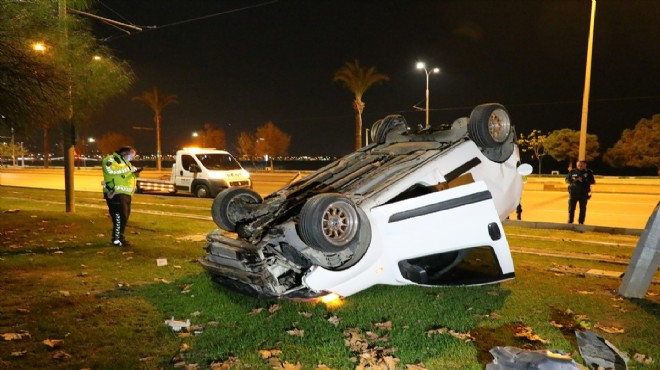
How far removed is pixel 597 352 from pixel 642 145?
48992 mm

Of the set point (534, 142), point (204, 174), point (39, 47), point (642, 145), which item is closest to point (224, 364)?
point (39, 47)

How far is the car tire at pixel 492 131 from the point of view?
5.01 m

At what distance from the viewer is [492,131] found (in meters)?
5.09

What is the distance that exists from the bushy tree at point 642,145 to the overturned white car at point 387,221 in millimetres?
45498

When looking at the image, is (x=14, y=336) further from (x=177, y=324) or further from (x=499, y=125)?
(x=499, y=125)

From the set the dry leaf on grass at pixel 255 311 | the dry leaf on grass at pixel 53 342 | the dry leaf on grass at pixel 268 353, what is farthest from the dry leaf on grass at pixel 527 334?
the dry leaf on grass at pixel 53 342

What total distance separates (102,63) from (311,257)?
26.9ft

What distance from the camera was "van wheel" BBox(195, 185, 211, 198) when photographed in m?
17.2

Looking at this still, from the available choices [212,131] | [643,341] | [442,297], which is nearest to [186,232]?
[442,297]

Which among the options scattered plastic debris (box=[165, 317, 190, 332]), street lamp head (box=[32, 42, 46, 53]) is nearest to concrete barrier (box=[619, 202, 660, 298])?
scattered plastic debris (box=[165, 317, 190, 332])

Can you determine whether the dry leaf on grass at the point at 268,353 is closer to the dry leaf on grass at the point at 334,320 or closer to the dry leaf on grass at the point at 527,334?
the dry leaf on grass at the point at 334,320

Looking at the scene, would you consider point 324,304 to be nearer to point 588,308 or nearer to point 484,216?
point 484,216

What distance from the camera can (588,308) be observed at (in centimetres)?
499

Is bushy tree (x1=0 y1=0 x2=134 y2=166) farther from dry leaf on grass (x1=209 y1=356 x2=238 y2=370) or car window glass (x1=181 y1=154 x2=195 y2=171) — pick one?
car window glass (x1=181 y1=154 x2=195 y2=171)
